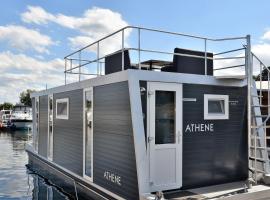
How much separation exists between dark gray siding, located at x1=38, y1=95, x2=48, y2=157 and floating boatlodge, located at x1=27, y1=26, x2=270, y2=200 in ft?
10.3

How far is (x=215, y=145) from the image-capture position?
732cm

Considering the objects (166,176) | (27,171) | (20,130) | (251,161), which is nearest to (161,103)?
(166,176)

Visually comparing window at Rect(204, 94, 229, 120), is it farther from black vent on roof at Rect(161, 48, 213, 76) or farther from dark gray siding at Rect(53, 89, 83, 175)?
dark gray siding at Rect(53, 89, 83, 175)

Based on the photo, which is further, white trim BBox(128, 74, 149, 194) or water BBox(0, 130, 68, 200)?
water BBox(0, 130, 68, 200)

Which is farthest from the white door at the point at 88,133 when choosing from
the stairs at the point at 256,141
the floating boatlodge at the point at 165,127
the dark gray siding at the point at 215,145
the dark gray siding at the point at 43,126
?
the dark gray siding at the point at 43,126

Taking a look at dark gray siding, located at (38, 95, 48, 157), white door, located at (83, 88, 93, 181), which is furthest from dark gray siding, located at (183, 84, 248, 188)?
dark gray siding, located at (38, 95, 48, 157)

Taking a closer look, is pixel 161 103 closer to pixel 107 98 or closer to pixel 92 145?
pixel 107 98

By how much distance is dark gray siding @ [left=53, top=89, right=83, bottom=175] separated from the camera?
876cm

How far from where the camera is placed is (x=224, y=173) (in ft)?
24.3

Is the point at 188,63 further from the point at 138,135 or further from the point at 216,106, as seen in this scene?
the point at 138,135

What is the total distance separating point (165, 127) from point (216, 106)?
1.59 m

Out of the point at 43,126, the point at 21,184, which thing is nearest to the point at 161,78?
the point at 43,126

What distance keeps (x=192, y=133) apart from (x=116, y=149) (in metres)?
1.63

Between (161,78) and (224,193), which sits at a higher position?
(161,78)
